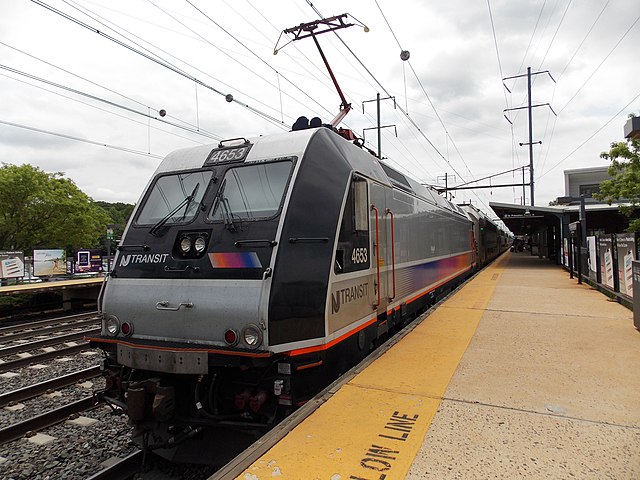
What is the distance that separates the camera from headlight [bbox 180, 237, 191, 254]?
14.1 feet

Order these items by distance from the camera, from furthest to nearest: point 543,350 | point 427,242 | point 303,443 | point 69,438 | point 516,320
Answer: point 427,242
point 516,320
point 543,350
point 69,438
point 303,443

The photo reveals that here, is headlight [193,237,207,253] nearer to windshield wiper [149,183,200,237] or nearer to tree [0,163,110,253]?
windshield wiper [149,183,200,237]

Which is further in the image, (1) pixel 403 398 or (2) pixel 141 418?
(1) pixel 403 398

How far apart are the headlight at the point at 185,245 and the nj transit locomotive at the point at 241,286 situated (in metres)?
0.04

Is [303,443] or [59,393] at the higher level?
[303,443]

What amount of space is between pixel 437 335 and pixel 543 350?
4.93 feet

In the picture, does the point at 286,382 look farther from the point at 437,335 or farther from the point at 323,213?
the point at 437,335

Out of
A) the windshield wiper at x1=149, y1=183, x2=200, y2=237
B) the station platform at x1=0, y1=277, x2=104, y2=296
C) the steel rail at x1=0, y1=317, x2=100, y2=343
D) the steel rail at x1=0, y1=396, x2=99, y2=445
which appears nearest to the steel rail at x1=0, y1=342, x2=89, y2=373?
the steel rail at x1=0, y1=317, x2=100, y2=343

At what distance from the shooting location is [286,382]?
3.71 meters

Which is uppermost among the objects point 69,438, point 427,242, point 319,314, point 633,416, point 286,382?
point 427,242

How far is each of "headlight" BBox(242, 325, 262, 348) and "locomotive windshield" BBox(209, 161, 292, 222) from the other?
1.13 meters

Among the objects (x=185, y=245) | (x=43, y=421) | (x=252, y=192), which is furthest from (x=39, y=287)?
(x=252, y=192)

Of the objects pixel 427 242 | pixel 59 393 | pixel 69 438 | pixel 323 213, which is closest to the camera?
pixel 323 213

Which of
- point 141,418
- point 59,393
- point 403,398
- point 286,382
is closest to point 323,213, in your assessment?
point 286,382
